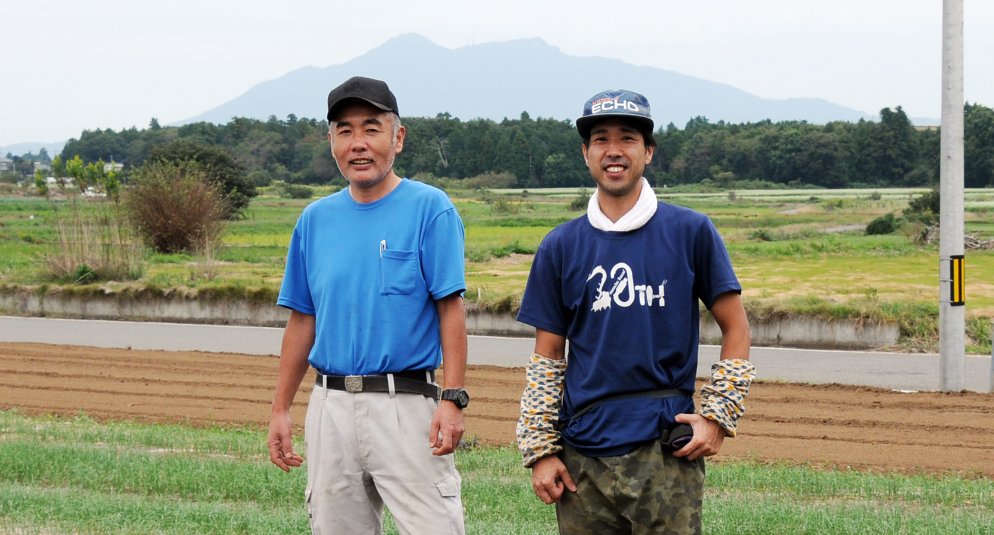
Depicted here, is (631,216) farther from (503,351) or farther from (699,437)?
(503,351)

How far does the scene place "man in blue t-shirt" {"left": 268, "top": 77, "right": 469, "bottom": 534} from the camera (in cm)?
398

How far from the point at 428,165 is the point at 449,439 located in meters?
66.7

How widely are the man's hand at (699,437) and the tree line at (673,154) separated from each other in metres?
61.7

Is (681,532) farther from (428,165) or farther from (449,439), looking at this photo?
(428,165)

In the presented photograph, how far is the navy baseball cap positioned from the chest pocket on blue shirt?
764 mm

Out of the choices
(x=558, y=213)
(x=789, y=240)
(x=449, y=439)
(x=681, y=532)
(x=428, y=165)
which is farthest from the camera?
(x=428, y=165)

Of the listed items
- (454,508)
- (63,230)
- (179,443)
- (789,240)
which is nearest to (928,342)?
(179,443)

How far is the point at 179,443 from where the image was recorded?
29.6 ft

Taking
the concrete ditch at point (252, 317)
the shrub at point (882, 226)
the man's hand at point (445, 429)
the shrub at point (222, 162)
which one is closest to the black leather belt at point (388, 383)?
the man's hand at point (445, 429)

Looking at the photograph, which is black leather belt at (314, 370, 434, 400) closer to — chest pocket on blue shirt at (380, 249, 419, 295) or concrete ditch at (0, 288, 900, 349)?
chest pocket on blue shirt at (380, 249, 419, 295)

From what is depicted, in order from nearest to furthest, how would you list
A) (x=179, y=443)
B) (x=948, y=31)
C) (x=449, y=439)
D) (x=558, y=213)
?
(x=449, y=439), (x=179, y=443), (x=948, y=31), (x=558, y=213)

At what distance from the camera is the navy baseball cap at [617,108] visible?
138 inches

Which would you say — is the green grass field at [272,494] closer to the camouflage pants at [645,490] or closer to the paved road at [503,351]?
the camouflage pants at [645,490]

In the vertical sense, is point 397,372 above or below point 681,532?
above
